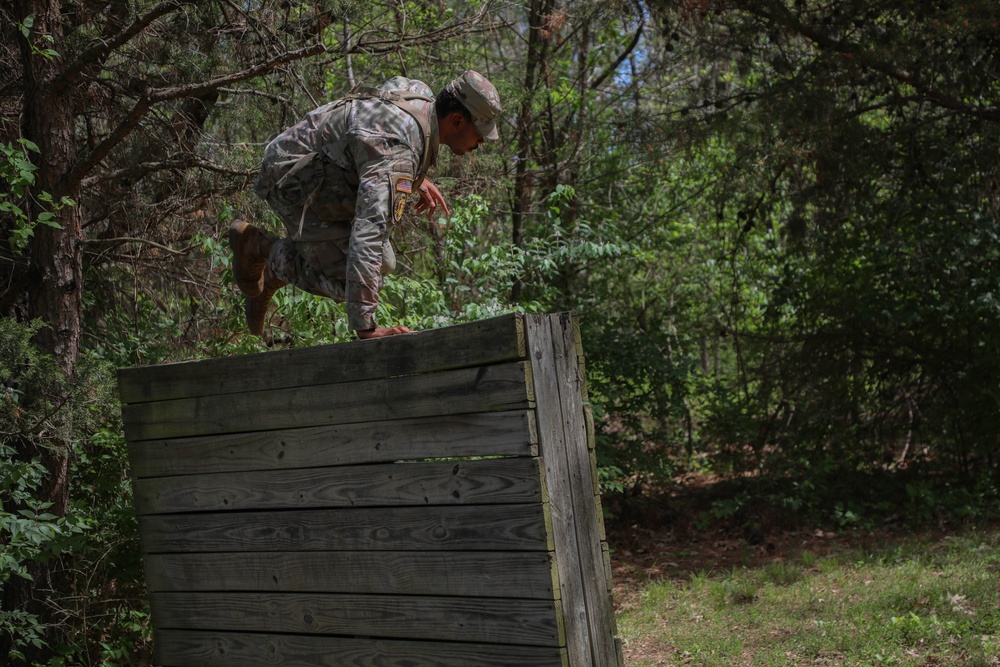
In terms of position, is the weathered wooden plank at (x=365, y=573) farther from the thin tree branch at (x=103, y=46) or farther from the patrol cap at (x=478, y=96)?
the thin tree branch at (x=103, y=46)

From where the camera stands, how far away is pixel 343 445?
3301 mm

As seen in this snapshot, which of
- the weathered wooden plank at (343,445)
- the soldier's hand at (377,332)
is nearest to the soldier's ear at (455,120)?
the soldier's hand at (377,332)

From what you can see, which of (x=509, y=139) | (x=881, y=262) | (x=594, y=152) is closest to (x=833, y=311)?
(x=881, y=262)

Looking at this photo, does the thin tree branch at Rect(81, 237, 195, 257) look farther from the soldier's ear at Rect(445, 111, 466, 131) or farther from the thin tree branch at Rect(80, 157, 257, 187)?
the soldier's ear at Rect(445, 111, 466, 131)

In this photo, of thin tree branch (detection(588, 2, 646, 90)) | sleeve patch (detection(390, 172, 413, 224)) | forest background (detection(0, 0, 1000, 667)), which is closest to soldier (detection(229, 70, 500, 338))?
sleeve patch (detection(390, 172, 413, 224))

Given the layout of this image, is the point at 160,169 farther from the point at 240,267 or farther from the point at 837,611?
the point at 837,611

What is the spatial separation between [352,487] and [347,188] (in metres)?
1.13

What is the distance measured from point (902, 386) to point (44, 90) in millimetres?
6624

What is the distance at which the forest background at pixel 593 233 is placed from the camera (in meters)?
4.70

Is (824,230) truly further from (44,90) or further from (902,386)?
(44,90)

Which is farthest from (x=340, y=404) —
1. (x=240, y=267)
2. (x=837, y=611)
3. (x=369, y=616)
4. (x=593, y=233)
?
(x=593, y=233)

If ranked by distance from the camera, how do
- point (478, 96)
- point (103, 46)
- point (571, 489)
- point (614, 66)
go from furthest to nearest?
point (614, 66) < point (103, 46) < point (478, 96) < point (571, 489)

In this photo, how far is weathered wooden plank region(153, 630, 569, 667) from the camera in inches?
116

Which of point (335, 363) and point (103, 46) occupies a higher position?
point (103, 46)
